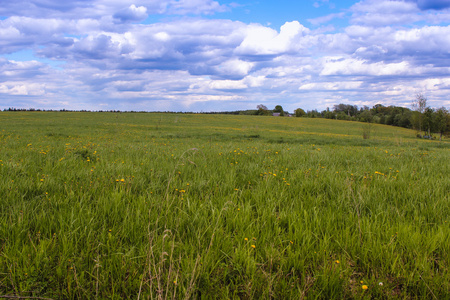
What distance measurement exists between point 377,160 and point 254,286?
255 inches

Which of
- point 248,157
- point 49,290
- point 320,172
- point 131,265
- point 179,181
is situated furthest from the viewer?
point 248,157

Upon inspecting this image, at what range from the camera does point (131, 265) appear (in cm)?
212

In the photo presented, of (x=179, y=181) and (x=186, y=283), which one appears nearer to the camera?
(x=186, y=283)

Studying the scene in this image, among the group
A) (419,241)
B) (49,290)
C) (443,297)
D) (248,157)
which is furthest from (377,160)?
(49,290)

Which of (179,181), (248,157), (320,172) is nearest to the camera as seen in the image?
(179,181)

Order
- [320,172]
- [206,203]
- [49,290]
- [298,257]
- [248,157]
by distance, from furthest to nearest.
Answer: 1. [248,157]
2. [320,172]
3. [206,203]
4. [298,257]
5. [49,290]

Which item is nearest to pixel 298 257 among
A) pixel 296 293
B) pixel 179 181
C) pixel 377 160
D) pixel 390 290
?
pixel 296 293

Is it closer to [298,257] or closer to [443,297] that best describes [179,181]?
[298,257]

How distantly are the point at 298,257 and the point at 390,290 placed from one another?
714mm

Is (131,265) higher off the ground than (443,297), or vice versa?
(131,265)

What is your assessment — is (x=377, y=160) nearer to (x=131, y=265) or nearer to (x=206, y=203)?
(x=206, y=203)

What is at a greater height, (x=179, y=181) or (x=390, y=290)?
(x=179, y=181)

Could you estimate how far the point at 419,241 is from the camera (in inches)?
95.3

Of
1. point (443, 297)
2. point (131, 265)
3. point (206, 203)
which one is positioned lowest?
point (443, 297)
